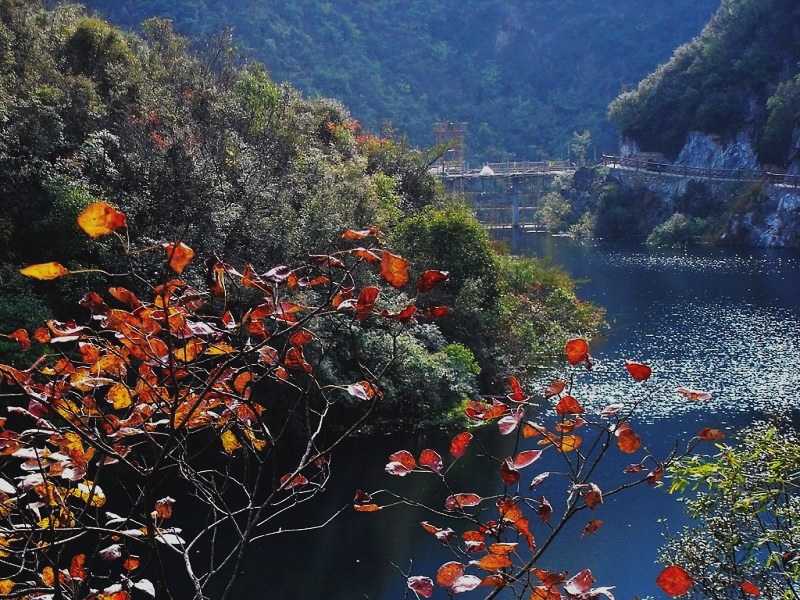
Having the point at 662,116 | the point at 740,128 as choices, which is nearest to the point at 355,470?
the point at 740,128

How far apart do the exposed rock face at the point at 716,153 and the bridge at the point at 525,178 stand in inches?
18.4

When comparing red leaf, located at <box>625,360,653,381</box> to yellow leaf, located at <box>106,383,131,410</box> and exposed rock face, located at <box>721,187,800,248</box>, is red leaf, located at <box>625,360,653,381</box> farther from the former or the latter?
exposed rock face, located at <box>721,187,800,248</box>

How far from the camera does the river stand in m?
9.38

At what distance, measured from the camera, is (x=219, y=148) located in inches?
627

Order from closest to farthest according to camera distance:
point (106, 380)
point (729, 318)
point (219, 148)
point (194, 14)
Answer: point (106, 380) → point (219, 148) → point (729, 318) → point (194, 14)

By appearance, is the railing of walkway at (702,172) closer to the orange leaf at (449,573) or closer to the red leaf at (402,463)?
the red leaf at (402,463)

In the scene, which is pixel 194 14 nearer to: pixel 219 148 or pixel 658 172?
pixel 658 172

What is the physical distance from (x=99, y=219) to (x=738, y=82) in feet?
150

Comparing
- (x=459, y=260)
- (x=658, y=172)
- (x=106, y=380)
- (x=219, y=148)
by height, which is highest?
(x=106, y=380)

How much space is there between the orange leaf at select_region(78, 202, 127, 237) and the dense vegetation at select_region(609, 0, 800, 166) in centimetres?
4153

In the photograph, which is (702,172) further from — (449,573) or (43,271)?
(43,271)

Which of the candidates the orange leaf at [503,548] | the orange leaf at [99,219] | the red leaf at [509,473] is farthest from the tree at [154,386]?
the orange leaf at [503,548]

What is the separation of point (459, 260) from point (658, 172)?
1280 inches

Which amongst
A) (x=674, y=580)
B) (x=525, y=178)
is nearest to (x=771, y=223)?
(x=525, y=178)
